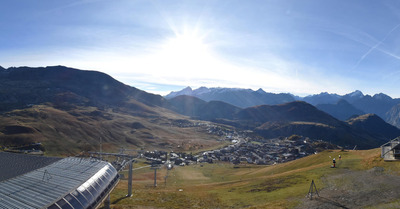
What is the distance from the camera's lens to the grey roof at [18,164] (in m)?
45.1

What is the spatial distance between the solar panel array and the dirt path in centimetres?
2820

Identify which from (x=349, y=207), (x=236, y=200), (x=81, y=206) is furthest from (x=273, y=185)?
(x=81, y=206)

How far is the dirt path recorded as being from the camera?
2959cm

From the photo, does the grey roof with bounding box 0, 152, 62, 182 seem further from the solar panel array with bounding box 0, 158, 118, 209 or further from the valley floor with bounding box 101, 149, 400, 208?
the valley floor with bounding box 101, 149, 400, 208

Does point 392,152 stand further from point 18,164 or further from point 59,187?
point 18,164

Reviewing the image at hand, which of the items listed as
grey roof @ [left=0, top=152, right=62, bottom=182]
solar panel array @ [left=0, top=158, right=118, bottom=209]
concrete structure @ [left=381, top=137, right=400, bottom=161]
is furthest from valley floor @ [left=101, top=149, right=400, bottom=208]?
grey roof @ [left=0, top=152, right=62, bottom=182]

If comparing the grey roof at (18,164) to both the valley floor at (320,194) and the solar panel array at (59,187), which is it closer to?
the solar panel array at (59,187)

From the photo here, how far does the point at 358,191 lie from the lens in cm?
3319

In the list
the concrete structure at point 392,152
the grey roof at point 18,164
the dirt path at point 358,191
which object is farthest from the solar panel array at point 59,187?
the concrete structure at point 392,152

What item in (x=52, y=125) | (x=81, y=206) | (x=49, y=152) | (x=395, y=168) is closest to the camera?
(x=81, y=206)

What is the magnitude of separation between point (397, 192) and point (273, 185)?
21.1m

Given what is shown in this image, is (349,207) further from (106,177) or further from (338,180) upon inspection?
(106,177)

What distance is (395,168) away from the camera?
39.1 m

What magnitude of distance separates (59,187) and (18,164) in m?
32.6
